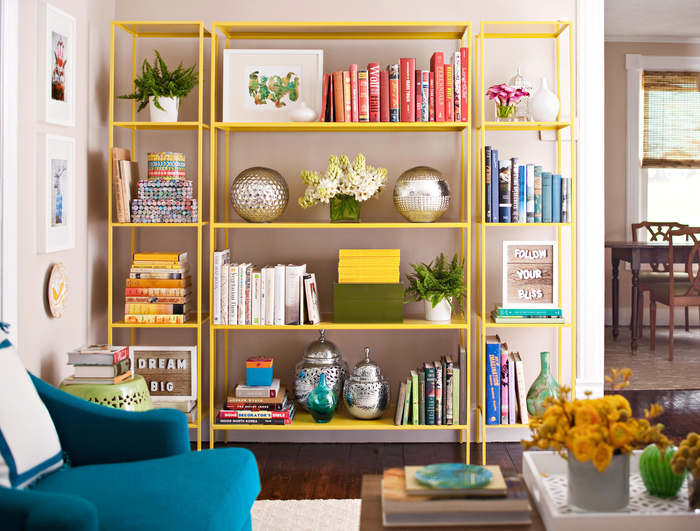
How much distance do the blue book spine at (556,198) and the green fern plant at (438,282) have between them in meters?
0.45

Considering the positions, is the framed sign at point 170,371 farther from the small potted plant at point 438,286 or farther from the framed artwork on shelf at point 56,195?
the small potted plant at point 438,286

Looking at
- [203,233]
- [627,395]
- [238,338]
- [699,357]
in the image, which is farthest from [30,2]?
[699,357]

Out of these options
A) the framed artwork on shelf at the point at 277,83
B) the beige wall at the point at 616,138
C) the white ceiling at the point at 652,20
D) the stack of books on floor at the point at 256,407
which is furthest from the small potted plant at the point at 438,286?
the beige wall at the point at 616,138

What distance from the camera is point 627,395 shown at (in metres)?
4.41

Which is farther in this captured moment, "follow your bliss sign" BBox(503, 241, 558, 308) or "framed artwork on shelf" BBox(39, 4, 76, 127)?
"follow your bliss sign" BBox(503, 241, 558, 308)

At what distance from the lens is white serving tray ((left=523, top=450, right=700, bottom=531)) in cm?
145

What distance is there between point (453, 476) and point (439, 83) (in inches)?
77.1

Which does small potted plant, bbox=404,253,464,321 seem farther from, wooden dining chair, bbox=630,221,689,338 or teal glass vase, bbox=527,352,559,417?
wooden dining chair, bbox=630,221,689,338

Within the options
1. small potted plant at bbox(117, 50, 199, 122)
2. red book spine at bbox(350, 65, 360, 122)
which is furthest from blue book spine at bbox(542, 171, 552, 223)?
small potted plant at bbox(117, 50, 199, 122)

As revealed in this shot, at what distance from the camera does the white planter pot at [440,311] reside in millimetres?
3162

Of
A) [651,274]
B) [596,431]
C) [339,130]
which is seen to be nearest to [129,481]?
[596,431]

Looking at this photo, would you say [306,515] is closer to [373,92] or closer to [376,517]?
[376,517]

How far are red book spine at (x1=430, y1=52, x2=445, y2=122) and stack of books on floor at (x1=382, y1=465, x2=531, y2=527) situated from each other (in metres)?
1.93

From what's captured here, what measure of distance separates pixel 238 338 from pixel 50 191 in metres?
1.15
